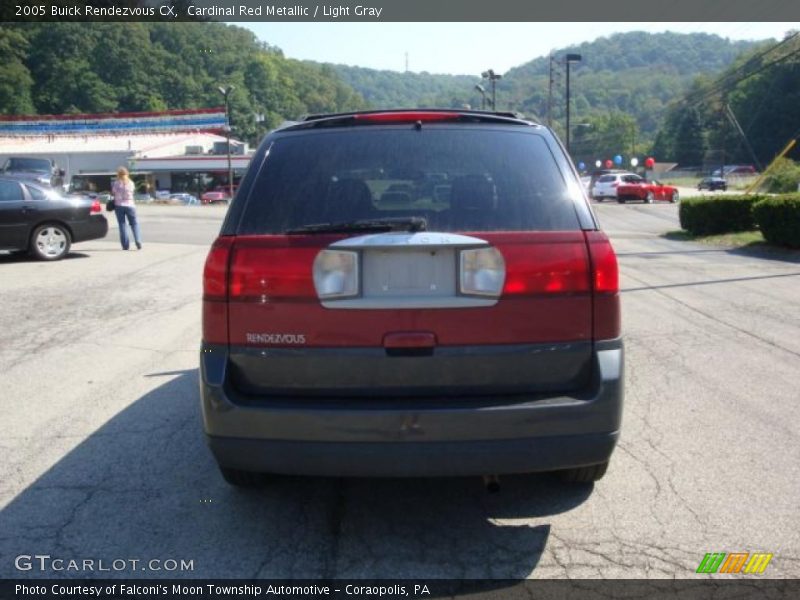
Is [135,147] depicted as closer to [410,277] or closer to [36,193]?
[36,193]

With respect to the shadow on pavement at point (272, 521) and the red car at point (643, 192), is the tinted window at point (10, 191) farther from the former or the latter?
the red car at point (643, 192)

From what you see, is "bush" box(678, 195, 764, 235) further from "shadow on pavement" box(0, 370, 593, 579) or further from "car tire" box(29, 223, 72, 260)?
"shadow on pavement" box(0, 370, 593, 579)

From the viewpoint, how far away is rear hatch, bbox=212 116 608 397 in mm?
2988

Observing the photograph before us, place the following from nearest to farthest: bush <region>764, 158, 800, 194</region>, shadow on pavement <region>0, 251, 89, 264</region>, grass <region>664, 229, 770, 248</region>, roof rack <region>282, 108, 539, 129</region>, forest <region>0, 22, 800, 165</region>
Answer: roof rack <region>282, 108, 539, 129</region> < shadow on pavement <region>0, 251, 89, 264</region> < grass <region>664, 229, 770, 248</region> < bush <region>764, 158, 800, 194</region> < forest <region>0, 22, 800, 165</region>

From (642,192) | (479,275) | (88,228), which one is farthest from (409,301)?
(642,192)

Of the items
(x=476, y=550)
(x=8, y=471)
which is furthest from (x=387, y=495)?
(x=8, y=471)

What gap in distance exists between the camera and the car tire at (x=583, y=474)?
3615 mm

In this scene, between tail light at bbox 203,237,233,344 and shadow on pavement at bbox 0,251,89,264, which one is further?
shadow on pavement at bbox 0,251,89,264

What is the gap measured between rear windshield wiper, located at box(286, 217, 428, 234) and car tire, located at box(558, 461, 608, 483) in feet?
4.92

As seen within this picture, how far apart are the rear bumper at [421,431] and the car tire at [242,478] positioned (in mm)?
549

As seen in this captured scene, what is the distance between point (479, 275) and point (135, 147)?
249 ft

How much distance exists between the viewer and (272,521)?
11.6 ft

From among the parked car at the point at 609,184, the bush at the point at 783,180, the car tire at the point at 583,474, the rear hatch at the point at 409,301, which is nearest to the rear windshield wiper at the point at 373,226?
the rear hatch at the point at 409,301

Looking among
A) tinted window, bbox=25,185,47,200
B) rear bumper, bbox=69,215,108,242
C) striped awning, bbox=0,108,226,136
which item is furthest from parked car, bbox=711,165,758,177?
tinted window, bbox=25,185,47,200
